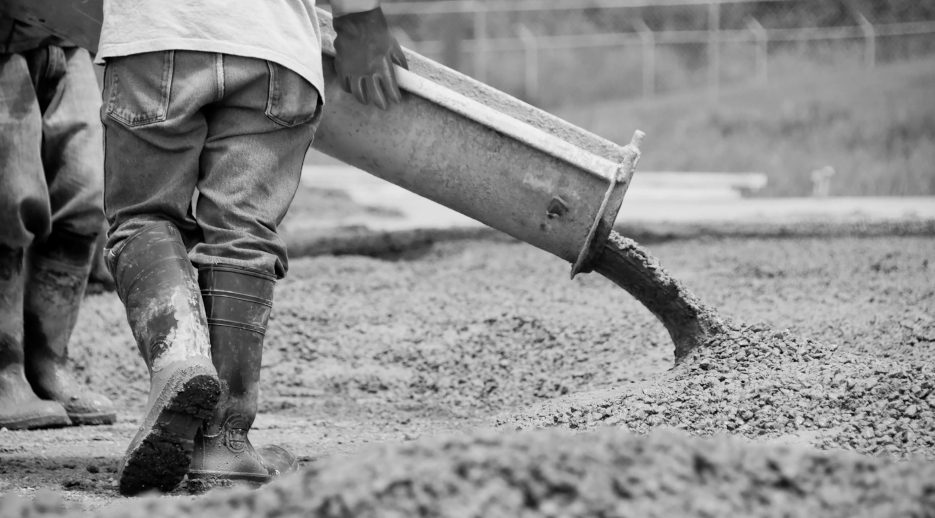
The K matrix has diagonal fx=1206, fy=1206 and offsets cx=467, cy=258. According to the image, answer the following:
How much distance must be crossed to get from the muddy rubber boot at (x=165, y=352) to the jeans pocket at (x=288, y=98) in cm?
37

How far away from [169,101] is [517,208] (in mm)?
1083

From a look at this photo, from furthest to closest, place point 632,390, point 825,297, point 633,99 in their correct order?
point 633,99, point 825,297, point 632,390

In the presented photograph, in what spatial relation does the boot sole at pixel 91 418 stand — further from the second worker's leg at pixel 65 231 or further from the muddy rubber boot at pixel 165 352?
the muddy rubber boot at pixel 165 352

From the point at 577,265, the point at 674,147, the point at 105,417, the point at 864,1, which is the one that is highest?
the point at 864,1

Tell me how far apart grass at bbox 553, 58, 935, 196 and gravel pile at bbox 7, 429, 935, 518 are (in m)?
8.21

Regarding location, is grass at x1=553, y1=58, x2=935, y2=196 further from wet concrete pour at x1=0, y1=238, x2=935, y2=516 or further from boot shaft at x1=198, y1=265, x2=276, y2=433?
boot shaft at x1=198, y1=265, x2=276, y2=433

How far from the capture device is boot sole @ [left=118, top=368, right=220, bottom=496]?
8.32ft

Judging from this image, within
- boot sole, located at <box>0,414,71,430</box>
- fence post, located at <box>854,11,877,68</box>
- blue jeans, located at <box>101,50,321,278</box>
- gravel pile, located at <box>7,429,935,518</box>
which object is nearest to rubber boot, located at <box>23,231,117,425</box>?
boot sole, located at <box>0,414,71,430</box>

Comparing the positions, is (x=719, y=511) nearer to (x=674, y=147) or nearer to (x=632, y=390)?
(x=632, y=390)

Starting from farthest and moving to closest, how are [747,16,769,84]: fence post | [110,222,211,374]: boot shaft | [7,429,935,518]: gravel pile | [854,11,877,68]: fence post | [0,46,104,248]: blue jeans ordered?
1. [747,16,769,84]: fence post
2. [854,11,877,68]: fence post
3. [0,46,104,248]: blue jeans
4. [110,222,211,374]: boot shaft
5. [7,429,935,518]: gravel pile

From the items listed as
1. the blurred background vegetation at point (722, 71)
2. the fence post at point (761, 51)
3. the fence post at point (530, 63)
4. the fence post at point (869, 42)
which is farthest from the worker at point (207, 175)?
the fence post at point (869, 42)

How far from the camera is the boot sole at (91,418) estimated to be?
3.84 meters

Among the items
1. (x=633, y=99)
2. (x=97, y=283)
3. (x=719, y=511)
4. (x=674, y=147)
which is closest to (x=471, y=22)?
(x=633, y=99)

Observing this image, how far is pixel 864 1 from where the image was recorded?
21.6 metres
